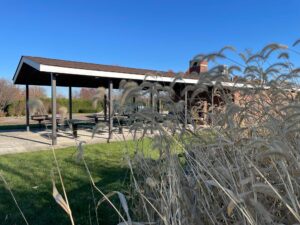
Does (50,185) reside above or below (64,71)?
below

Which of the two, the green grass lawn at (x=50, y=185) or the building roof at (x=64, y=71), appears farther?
the building roof at (x=64, y=71)

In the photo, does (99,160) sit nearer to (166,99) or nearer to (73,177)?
(73,177)

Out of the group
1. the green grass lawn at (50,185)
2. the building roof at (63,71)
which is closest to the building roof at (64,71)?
the building roof at (63,71)

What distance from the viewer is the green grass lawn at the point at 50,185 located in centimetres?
299

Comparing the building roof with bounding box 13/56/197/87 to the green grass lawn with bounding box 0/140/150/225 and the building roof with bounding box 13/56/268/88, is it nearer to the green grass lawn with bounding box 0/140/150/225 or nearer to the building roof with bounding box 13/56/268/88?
the building roof with bounding box 13/56/268/88

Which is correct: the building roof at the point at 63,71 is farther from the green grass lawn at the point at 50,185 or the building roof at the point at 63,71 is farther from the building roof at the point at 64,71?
the green grass lawn at the point at 50,185

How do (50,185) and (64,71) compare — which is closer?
(50,185)

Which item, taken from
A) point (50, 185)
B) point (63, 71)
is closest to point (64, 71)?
point (63, 71)

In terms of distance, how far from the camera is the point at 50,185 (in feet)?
13.4

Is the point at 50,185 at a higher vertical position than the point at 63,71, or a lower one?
lower

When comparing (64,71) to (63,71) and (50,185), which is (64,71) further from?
(50,185)

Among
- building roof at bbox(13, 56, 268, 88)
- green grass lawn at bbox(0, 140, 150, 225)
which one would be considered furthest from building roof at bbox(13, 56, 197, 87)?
green grass lawn at bbox(0, 140, 150, 225)

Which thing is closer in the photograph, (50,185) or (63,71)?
(50,185)

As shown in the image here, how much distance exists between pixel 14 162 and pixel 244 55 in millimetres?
5065
